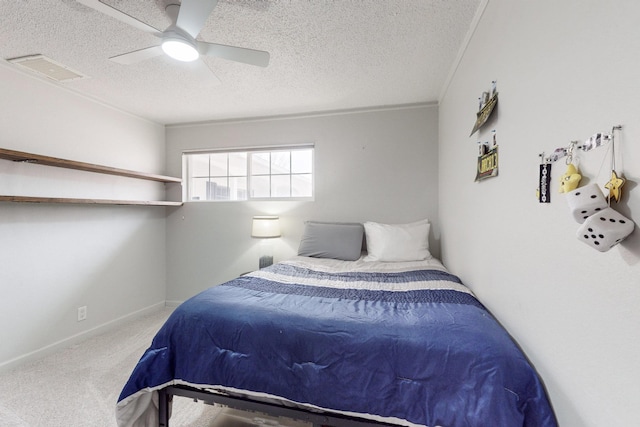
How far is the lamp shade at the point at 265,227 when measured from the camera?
9.89ft

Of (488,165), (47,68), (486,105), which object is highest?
(47,68)

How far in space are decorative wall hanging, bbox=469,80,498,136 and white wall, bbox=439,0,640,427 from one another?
5 cm

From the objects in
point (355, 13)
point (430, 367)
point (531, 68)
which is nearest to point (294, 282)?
point (430, 367)

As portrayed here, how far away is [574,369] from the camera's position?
0.77 meters

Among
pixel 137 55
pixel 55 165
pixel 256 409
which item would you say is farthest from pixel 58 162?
pixel 256 409

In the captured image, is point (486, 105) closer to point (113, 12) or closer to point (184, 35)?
point (184, 35)

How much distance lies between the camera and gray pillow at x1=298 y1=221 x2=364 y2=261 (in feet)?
8.77

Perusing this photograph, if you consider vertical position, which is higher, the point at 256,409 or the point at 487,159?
the point at 487,159

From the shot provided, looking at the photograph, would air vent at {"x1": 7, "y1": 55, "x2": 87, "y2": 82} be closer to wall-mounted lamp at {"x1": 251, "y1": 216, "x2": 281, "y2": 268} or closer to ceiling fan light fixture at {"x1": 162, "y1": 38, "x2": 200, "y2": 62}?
ceiling fan light fixture at {"x1": 162, "y1": 38, "x2": 200, "y2": 62}

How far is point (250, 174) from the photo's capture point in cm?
346

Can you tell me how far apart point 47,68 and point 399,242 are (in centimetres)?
336

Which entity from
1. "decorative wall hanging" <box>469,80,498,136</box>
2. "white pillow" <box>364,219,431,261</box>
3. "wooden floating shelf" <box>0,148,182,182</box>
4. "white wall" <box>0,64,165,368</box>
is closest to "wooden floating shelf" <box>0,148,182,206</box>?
"wooden floating shelf" <box>0,148,182,182</box>

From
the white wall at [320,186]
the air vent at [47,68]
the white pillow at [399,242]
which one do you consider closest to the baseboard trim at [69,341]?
the white wall at [320,186]

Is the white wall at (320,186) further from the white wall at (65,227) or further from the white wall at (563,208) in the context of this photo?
the white wall at (563,208)
